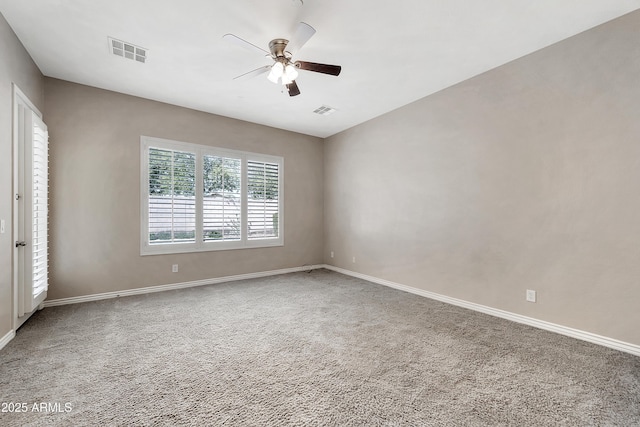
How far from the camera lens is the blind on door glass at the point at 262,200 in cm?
523

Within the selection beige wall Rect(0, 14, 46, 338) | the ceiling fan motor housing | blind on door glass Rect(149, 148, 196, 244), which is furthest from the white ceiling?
blind on door glass Rect(149, 148, 196, 244)

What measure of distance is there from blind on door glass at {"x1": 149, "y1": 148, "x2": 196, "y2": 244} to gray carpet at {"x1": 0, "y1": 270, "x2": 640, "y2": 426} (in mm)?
1318

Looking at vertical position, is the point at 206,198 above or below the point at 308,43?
below

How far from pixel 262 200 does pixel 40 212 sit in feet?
9.99

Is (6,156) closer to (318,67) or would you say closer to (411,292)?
(318,67)

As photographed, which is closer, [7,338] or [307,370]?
[307,370]

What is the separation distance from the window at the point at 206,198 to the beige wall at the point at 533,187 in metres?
2.34

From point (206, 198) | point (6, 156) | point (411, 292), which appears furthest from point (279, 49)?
point (411, 292)

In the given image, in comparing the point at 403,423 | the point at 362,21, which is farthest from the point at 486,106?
the point at 403,423

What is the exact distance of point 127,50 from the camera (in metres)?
2.96

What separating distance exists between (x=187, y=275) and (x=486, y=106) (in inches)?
194

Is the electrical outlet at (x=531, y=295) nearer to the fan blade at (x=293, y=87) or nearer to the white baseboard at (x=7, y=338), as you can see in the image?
the fan blade at (x=293, y=87)

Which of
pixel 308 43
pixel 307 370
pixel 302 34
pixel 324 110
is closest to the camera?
pixel 307 370

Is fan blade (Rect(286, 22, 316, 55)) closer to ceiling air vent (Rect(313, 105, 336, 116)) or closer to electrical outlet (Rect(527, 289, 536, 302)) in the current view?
ceiling air vent (Rect(313, 105, 336, 116))
